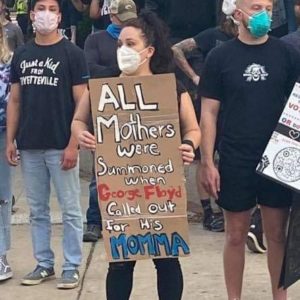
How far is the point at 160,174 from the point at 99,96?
485 mm

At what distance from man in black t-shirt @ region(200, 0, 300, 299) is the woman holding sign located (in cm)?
28

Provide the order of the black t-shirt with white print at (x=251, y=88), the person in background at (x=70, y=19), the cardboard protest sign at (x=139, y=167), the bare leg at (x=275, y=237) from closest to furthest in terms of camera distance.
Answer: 1. the cardboard protest sign at (x=139, y=167)
2. the black t-shirt with white print at (x=251, y=88)
3. the bare leg at (x=275, y=237)
4. the person in background at (x=70, y=19)

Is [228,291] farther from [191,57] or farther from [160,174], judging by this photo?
[191,57]

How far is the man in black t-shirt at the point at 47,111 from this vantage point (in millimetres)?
5855

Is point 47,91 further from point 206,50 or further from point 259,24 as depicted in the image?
point 206,50

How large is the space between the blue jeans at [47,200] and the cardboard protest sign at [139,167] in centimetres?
116

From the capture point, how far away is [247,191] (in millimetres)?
5133

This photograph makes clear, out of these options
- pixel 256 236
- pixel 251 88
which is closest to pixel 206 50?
pixel 256 236

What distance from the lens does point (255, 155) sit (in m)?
5.09

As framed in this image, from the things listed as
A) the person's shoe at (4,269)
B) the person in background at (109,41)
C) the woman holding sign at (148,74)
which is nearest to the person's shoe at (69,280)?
the person's shoe at (4,269)

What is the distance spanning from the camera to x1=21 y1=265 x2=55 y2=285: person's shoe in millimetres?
6141

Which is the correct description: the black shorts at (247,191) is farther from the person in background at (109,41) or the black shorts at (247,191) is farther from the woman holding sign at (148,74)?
the person in background at (109,41)

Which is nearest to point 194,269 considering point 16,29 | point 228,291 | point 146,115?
point 228,291

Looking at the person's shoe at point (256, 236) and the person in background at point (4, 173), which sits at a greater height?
the person in background at point (4, 173)
